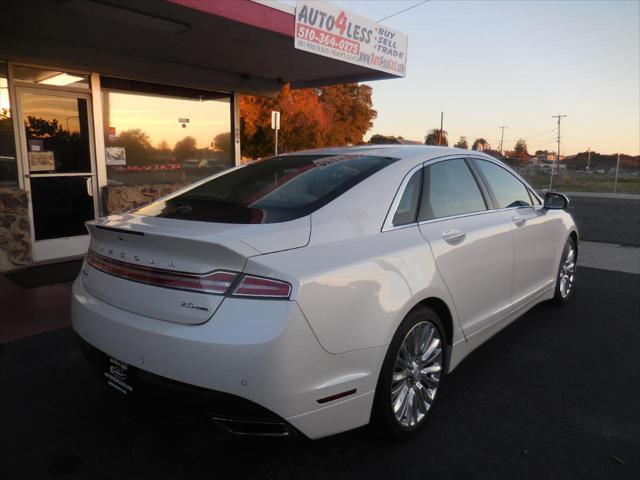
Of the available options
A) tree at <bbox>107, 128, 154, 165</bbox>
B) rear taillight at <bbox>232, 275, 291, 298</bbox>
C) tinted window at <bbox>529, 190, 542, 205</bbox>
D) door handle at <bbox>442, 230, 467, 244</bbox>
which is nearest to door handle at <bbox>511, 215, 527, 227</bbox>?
tinted window at <bbox>529, 190, 542, 205</bbox>

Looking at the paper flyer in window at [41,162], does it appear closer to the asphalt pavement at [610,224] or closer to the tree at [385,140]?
the tree at [385,140]

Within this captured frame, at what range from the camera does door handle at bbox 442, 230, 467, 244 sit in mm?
3042

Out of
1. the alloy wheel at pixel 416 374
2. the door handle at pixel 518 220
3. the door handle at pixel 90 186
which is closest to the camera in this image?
the alloy wheel at pixel 416 374

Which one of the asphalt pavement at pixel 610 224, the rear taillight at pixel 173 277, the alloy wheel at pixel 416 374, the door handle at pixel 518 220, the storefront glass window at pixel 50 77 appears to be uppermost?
the storefront glass window at pixel 50 77

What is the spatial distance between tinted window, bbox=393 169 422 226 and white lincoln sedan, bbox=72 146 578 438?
11 mm

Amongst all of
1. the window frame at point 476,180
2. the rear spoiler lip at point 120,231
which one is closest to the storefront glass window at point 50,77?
the rear spoiler lip at point 120,231

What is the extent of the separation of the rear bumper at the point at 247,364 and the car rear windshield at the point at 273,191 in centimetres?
56

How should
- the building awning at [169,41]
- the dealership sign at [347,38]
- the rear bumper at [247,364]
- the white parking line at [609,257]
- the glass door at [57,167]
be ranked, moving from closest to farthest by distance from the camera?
1. the rear bumper at [247,364]
2. the building awning at [169,41]
3. the dealership sign at [347,38]
4. the glass door at [57,167]
5. the white parking line at [609,257]

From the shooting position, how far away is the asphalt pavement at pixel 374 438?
8.35 feet

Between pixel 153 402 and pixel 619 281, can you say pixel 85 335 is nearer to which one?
pixel 153 402

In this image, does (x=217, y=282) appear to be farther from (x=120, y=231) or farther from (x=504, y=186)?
(x=504, y=186)

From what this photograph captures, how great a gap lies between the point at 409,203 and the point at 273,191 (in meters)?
0.82

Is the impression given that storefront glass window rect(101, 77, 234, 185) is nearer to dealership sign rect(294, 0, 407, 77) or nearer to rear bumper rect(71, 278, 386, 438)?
dealership sign rect(294, 0, 407, 77)

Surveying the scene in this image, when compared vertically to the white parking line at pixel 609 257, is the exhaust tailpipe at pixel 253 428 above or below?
above
